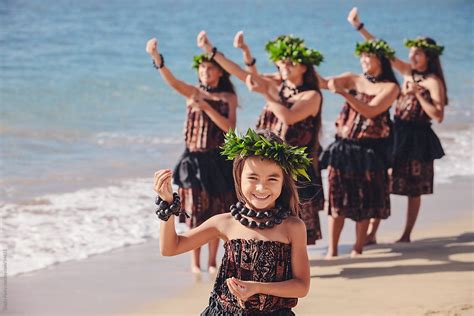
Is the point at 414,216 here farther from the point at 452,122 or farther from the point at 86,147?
the point at 452,122

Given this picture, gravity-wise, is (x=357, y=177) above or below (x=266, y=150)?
above

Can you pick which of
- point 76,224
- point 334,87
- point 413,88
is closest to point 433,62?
point 413,88

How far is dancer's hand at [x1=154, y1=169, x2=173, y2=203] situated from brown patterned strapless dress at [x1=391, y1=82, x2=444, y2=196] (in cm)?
464

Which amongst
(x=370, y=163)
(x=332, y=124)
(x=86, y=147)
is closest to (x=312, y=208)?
(x=370, y=163)

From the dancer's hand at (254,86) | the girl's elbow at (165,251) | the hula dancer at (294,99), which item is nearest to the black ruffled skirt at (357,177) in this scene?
the hula dancer at (294,99)

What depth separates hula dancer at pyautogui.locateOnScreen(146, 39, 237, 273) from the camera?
7418 mm

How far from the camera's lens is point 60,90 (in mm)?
19125

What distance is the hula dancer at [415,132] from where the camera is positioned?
27.6 ft

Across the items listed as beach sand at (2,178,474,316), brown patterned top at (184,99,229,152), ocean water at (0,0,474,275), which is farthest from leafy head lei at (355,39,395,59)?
ocean water at (0,0,474,275)

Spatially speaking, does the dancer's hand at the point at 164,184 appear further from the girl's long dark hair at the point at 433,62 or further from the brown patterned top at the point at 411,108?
the girl's long dark hair at the point at 433,62

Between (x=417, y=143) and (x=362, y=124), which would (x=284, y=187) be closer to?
(x=362, y=124)

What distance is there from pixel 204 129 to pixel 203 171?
294 millimetres

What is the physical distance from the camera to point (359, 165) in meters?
7.83

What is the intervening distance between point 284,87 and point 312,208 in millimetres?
886
